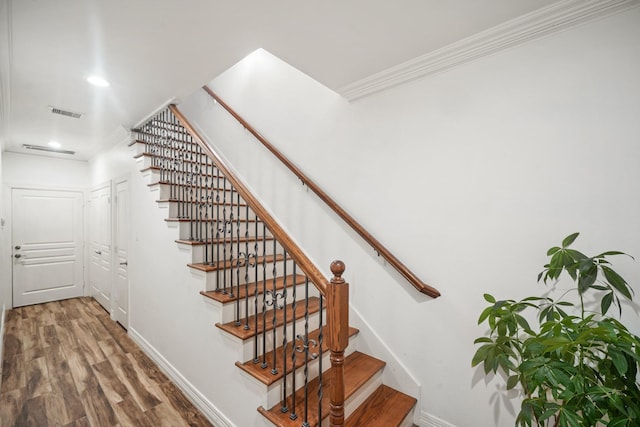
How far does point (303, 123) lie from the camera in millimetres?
2637

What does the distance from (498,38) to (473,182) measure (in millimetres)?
821

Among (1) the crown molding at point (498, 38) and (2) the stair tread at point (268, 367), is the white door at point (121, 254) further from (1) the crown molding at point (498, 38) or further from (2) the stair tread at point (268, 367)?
(1) the crown molding at point (498, 38)

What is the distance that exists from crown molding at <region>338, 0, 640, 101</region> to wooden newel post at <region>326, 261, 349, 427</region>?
148 cm

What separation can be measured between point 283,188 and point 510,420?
243 centimetres

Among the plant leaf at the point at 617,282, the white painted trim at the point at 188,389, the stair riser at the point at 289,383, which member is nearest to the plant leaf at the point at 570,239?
the plant leaf at the point at 617,282

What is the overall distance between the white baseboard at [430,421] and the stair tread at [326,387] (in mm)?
392

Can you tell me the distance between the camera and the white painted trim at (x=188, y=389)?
6.28 feet

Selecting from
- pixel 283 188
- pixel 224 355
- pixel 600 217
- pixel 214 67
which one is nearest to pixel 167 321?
pixel 224 355

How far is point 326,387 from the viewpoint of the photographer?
174 centimetres

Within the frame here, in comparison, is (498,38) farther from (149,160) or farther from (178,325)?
(149,160)

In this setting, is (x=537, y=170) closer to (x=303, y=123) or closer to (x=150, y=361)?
(x=303, y=123)

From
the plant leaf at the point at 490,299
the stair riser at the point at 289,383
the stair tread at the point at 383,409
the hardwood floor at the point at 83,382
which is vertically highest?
the plant leaf at the point at 490,299

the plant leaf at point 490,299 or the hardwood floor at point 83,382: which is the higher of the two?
the plant leaf at point 490,299

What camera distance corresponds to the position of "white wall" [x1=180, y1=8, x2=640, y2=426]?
1.35 metres
